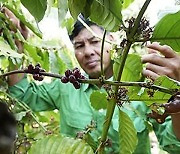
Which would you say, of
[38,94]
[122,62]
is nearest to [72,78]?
[122,62]

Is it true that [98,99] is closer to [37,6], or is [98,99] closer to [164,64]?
[164,64]

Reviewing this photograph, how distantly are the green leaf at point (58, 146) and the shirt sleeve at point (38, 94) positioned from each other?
0.92 m

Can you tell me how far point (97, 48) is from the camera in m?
1.50

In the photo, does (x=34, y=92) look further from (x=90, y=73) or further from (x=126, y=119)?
(x=126, y=119)

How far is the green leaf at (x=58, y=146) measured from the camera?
0.52 m

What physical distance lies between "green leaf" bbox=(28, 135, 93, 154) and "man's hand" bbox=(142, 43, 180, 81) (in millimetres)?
235

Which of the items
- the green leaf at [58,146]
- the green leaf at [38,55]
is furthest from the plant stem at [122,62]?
the green leaf at [38,55]

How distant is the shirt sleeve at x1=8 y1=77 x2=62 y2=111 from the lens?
1.49 m

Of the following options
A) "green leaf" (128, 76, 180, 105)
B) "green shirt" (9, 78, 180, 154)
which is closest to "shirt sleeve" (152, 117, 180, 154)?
"green shirt" (9, 78, 180, 154)

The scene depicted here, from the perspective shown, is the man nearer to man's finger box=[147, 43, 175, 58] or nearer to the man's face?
the man's face

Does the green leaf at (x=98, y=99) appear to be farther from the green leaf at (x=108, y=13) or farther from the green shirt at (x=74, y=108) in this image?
the green shirt at (x=74, y=108)

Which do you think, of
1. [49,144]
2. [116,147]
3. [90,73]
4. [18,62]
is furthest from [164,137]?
[49,144]

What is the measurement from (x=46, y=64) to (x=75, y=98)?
48 cm

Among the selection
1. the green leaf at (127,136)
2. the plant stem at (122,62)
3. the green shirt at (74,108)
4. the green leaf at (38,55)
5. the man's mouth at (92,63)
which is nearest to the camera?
the plant stem at (122,62)
